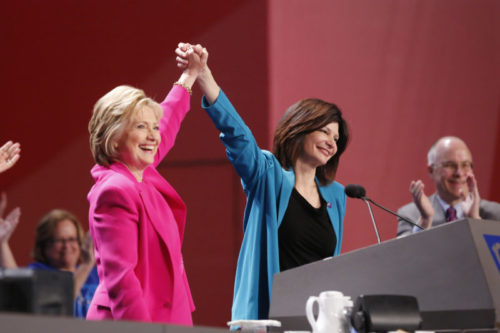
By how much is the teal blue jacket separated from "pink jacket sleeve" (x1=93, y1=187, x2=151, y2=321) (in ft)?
1.94

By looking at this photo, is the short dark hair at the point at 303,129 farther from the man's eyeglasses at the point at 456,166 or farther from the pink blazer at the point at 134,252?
the man's eyeglasses at the point at 456,166

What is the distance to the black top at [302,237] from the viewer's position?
92.6 inches

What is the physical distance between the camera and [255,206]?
240cm

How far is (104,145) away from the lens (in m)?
1.87

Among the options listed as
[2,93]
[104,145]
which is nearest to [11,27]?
[2,93]

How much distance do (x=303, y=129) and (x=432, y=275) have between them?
→ 112cm

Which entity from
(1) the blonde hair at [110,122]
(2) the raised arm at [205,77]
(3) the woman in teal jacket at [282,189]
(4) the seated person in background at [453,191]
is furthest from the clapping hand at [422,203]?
(1) the blonde hair at [110,122]

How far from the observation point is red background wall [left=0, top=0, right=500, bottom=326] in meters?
3.96

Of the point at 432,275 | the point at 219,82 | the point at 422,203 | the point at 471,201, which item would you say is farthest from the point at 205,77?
the point at 219,82

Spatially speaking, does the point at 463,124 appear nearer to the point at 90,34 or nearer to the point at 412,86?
the point at 412,86

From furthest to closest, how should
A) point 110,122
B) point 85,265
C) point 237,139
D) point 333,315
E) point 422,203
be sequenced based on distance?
point 85,265, point 422,203, point 237,139, point 110,122, point 333,315

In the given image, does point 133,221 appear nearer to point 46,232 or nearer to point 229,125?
point 229,125

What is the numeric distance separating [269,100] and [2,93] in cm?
147

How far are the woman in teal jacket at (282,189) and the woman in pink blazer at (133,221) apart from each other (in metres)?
0.35
